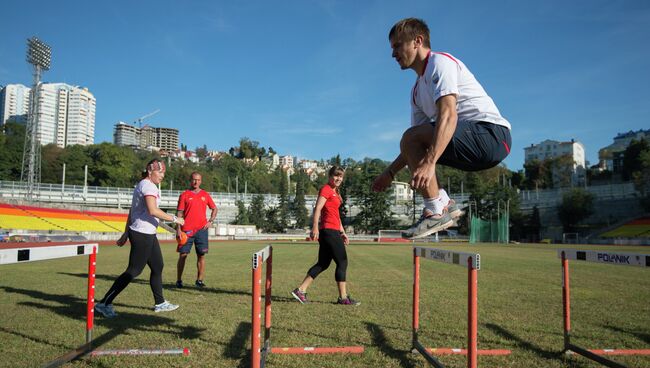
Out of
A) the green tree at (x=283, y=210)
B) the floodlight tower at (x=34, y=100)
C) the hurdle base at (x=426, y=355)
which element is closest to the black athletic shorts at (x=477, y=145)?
the hurdle base at (x=426, y=355)

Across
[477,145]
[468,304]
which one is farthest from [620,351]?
[477,145]

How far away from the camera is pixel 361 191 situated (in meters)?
80.4

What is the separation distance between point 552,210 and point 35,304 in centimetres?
8959

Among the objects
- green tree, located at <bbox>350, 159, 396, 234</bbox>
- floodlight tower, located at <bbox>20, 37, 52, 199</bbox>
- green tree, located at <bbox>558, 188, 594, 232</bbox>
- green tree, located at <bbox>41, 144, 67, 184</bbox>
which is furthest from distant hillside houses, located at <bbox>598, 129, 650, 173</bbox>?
green tree, located at <bbox>41, 144, 67, 184</bbox>

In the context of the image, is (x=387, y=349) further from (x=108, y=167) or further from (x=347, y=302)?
(x=108, y=167)

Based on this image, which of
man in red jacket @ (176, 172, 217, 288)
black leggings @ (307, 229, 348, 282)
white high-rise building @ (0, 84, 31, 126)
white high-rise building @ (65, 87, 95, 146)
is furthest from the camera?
white high-rise building @ (0, 84, 31, 126)

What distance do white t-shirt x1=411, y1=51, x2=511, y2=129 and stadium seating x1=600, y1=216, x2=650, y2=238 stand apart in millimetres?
57100

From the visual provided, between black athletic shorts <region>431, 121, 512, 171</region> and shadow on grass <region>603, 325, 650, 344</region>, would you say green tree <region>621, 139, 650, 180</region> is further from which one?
black athletic shorts <region>431, 121, 512, 171</region>

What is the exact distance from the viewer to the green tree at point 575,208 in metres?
74.0

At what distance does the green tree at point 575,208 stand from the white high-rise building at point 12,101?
163 metres

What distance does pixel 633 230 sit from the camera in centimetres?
5400

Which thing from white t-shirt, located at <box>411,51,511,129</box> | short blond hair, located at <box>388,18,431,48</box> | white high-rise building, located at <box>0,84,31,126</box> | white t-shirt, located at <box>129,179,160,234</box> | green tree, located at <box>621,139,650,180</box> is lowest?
white t-shirt, located at <box>129,179,160,234</box>

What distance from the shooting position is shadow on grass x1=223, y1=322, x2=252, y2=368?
4488 millimetres

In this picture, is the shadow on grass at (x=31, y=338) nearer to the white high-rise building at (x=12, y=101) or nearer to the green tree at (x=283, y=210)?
the green tree at (x=283, y=210)
